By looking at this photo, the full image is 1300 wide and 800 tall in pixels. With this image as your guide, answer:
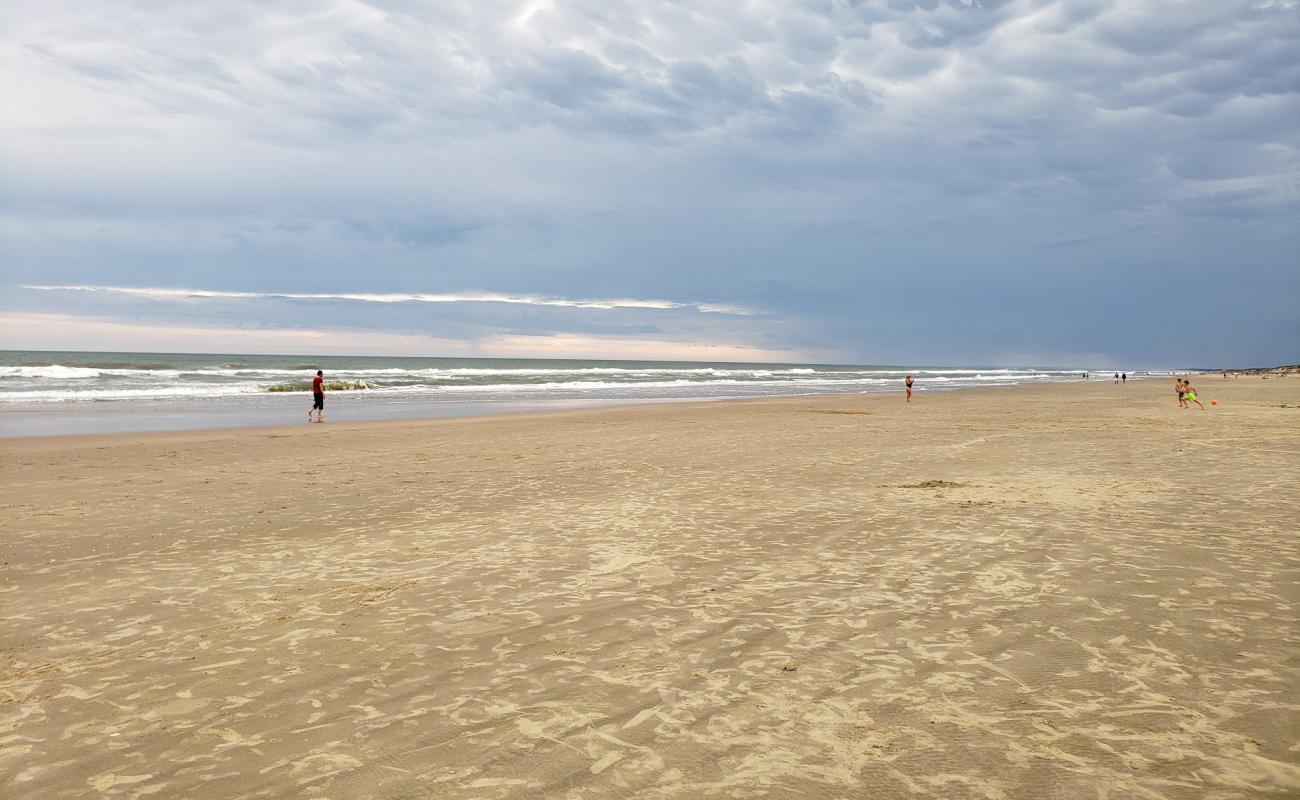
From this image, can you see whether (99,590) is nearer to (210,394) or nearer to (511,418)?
(511,418)

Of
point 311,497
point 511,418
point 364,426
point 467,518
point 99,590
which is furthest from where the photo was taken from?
point 511,418

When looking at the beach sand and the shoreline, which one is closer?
the beach sand

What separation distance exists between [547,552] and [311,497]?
18.0ft

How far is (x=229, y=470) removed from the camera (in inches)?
581

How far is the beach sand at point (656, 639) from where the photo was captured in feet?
12.8

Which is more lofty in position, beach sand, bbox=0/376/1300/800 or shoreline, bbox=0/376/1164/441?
shoreline, bbox=0/376/1164/441

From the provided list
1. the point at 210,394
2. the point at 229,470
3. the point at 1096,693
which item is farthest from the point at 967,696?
the point at 210,394

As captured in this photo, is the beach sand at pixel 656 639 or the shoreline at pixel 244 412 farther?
the shoreline at pixel 244 412

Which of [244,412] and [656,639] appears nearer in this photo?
[656,639]

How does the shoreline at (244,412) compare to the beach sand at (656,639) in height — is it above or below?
above

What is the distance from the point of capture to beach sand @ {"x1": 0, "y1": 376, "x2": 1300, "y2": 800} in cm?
389

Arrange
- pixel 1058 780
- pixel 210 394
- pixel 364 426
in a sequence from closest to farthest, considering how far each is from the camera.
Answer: pixel 1058 780, pixel 364 426, pixel 210 394

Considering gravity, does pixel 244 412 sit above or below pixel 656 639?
above

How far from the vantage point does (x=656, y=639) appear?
5.66 meters
